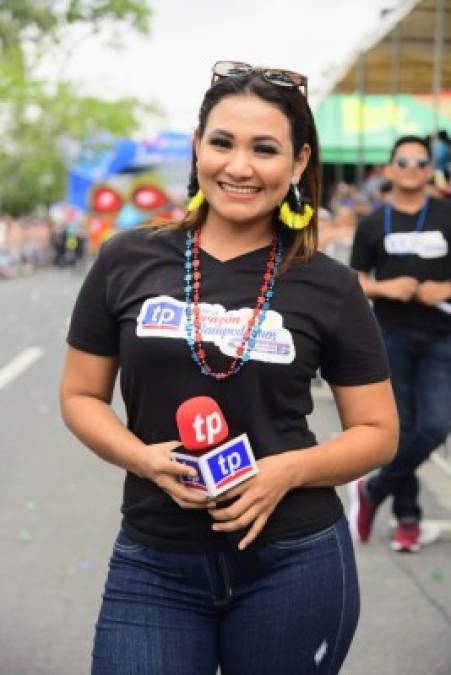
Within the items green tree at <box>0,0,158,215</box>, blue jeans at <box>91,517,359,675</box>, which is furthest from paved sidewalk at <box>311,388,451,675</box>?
green tree at <box>0,0,158,215</box>

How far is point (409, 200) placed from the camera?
17.5 ft

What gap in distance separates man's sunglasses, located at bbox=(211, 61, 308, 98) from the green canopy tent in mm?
9770

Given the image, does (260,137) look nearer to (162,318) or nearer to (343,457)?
(162,318)

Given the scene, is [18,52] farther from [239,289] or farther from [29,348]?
[239,289]

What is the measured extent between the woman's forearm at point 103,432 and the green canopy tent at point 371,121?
991cm

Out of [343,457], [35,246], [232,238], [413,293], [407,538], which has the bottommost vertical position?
[35,246]

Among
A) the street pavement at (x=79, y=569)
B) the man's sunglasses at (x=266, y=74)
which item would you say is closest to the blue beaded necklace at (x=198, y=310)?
A: the man's sunglasses at (x=266, y=74)

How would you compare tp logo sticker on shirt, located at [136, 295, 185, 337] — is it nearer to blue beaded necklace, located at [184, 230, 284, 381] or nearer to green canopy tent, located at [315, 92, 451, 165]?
blue beaded necklace, located at [184, 230, 284, 381]

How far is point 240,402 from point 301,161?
1.72 feet

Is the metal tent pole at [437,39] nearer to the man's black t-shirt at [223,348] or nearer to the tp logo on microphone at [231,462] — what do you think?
the man's black t-shirt at [223,348]

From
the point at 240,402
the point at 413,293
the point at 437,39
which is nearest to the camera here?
the point at 240,402

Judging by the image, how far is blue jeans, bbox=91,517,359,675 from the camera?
2.22 m

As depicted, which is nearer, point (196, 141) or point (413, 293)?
point (196, 141)

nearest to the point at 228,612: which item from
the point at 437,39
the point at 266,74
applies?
the point at 266,74
